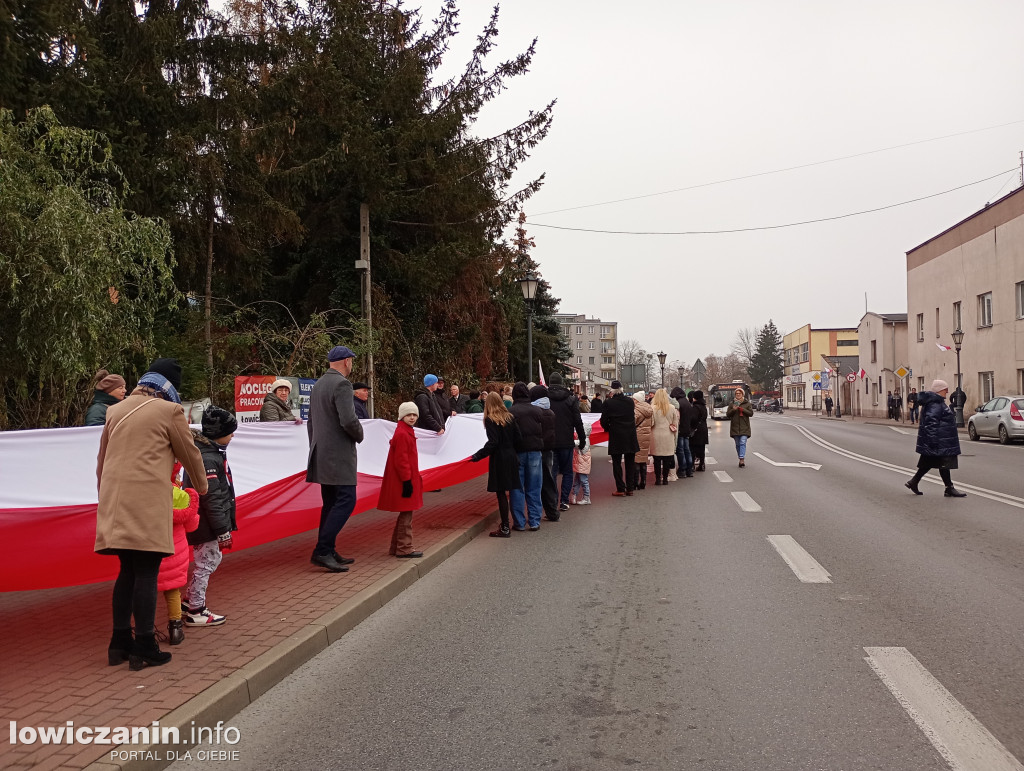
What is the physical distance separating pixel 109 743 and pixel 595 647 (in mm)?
2941

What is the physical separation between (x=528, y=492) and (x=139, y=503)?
21.2 feet

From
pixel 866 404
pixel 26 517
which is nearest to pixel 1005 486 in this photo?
pixel 26 517

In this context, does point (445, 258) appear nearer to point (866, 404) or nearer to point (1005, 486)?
point (1005, 486)

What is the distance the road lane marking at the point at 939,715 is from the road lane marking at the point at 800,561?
6.99 ft

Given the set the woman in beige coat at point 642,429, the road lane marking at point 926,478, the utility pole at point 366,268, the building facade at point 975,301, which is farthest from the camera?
the building facade at point 975,301

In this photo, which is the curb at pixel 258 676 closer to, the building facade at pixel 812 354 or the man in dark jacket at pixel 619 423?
the man in dark jacket at pixel 619 423

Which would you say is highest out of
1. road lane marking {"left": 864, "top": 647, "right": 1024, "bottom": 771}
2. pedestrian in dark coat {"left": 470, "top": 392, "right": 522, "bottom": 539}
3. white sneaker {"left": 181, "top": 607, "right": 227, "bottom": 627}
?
pedestrian in dark coat {"left": 470, "top": 392, "right": 522, "bottom": 539}

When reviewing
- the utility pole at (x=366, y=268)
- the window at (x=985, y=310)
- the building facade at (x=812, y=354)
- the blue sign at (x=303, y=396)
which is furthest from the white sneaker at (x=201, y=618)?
the building facade at (x=812, y=354)

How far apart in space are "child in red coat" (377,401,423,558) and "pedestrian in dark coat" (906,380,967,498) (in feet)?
28.2

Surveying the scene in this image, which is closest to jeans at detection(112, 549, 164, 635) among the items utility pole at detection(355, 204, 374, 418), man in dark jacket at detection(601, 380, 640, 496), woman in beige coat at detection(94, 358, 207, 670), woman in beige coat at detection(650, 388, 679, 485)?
woman in beige coat at detection(94, 358, 207, 670)

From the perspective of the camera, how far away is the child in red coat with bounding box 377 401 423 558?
8.08 meters

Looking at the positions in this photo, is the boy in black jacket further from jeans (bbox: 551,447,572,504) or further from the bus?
the bus

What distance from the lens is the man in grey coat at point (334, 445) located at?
730cm

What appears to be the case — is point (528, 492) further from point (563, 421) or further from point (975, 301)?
point (975, 301)
